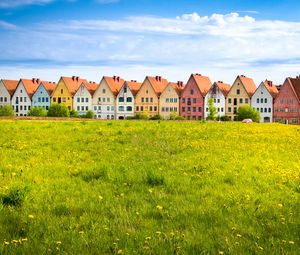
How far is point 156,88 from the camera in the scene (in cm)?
12138

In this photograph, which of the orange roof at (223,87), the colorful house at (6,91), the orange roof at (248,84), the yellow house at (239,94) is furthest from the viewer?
the colorful house at (6,91)

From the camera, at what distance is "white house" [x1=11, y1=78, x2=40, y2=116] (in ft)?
424

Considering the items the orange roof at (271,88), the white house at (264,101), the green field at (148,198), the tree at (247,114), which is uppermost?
the orange roof at (271,88)

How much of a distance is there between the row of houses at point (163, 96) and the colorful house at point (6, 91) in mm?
427

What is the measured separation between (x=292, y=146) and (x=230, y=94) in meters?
101

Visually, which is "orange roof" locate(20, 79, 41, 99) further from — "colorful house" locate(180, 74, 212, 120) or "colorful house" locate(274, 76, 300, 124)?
"colorful house" locate(274, 76, 300, 124)

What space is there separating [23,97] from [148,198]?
124863 millimetres

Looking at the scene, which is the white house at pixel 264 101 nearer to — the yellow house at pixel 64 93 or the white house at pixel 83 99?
the white house at pixel 83 99

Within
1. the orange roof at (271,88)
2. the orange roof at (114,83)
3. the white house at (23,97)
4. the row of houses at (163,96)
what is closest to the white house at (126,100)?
the row of houses at (163,96)

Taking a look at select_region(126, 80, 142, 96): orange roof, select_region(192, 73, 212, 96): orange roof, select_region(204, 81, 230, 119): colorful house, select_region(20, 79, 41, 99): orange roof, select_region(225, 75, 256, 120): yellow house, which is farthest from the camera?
select_region(20, 79, 41, 99): orange roof

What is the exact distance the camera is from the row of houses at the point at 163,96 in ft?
377

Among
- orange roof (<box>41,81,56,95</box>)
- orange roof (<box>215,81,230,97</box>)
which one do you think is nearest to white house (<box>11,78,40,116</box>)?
orange roof (<box>41,81,56,95</box>)

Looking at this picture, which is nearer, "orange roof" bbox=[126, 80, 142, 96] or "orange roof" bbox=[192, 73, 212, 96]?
"orange roof" bbox=[192, 73, 212, 96]

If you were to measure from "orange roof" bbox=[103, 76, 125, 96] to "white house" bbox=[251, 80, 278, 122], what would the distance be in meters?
36.8
